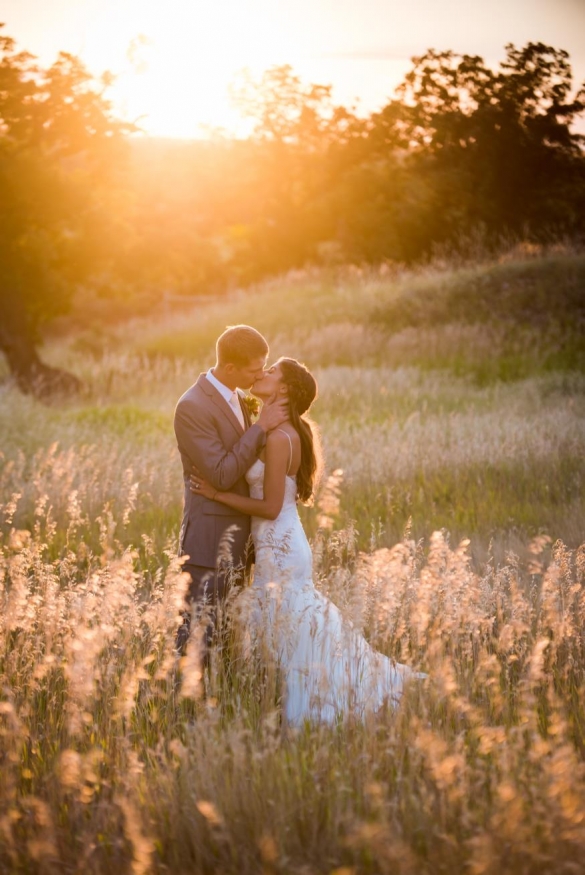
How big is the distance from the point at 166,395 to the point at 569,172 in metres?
27.3

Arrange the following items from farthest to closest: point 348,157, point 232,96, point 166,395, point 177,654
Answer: point 232,96 → point 348,157 → point 166,395 → point 177,654

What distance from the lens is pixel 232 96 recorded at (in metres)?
44.6

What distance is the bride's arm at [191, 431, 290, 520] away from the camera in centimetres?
506

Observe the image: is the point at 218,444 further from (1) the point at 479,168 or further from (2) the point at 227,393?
(1) the point at 479,168

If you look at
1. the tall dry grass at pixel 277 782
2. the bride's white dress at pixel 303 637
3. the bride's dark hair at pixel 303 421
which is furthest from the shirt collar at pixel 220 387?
the tall dry grass at pixel 277 782

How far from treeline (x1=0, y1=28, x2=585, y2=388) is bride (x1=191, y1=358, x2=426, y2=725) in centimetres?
1509

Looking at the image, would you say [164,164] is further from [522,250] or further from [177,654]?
[177,654]

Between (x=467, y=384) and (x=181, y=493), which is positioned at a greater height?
(x=467, y=384)

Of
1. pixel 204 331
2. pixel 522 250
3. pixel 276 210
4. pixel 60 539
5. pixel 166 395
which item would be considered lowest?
pixel 60 539

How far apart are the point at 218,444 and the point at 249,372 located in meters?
0.48

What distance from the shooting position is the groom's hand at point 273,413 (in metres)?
5.07

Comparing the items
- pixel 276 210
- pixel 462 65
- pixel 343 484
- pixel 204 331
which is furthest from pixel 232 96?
pixel 343 484

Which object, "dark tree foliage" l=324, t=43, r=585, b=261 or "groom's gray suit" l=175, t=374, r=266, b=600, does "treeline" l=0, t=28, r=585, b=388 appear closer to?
"dark tree foliage" l=324, t=43, r=585, b=261

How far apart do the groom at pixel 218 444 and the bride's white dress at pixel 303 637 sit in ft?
0.69
